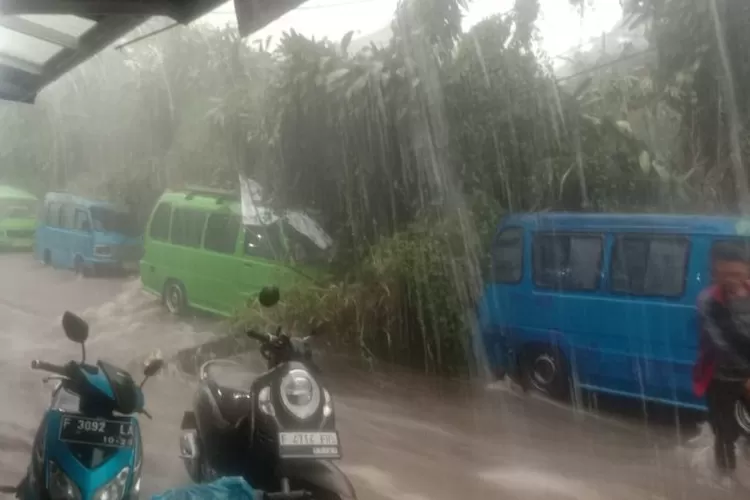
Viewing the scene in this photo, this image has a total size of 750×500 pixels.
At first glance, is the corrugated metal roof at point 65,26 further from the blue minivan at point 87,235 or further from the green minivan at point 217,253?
the green minivan at point 217,253

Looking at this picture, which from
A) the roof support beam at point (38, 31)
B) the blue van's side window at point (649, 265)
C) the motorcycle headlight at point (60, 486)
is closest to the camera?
the motorcycle headlight at point (60, 486)

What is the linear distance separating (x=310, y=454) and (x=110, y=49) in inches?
73.5

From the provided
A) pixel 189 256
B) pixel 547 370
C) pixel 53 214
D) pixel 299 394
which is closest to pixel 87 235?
pixel 53 214

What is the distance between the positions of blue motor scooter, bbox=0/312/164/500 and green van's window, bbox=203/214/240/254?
1.03 meters

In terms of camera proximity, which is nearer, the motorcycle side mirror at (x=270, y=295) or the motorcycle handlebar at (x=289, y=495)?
the motorcycle handlebar at (x=289, y=495)

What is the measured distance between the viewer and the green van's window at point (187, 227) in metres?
3.08

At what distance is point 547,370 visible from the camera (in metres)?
2.97

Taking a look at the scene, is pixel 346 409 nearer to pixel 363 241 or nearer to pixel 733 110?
pixel 363 241

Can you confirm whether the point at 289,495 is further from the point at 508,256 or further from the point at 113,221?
the point at 113,221

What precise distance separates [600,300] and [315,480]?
1.34 m

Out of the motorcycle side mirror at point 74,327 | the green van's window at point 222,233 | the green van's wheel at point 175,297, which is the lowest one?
the green van's wheel at point 175,297

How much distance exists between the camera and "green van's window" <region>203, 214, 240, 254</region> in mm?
3129

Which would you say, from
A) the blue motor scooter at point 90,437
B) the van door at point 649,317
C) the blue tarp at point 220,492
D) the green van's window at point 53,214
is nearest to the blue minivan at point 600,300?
the van door at point 649,317

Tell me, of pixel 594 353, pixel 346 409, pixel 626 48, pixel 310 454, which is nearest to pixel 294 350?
pixel 310 454
